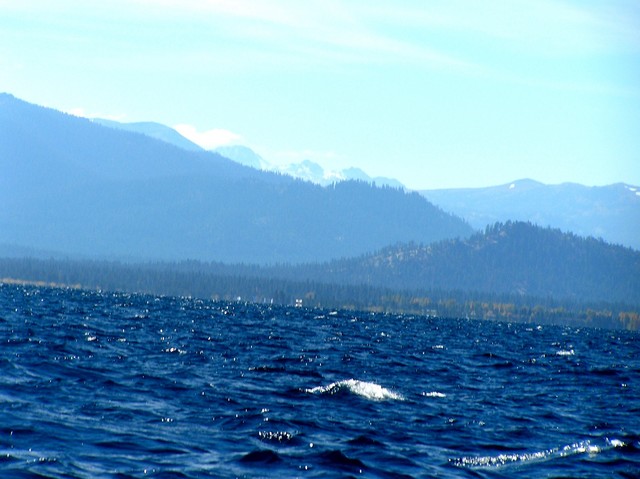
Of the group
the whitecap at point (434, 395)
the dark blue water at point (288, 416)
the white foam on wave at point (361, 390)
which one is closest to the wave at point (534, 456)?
the dark blue water at point (288, 416)

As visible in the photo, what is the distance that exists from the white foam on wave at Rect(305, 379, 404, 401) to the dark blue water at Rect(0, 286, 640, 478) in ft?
0.34

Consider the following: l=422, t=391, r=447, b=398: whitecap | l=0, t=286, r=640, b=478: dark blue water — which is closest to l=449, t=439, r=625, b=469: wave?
l=0, t=286, r=640, b=478: dark blue water

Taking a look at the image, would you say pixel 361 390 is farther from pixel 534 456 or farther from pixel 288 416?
pixel 534 456

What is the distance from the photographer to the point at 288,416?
39.0 m

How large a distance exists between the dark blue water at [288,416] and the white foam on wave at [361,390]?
0.10 metres

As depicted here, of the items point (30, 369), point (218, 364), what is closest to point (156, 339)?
point (218, 364)

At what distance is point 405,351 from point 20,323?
32759mm

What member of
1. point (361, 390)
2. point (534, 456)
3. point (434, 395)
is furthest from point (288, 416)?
point (434, 395)

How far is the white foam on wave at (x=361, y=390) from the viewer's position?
47438 millimetres

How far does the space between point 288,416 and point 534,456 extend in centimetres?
979

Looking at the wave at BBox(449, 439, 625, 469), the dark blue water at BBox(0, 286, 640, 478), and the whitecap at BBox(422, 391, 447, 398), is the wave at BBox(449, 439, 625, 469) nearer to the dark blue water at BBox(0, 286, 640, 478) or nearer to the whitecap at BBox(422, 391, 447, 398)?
the dark blue water at BBox(0, 286, 640, 478)

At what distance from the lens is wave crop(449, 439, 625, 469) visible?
32.2 m

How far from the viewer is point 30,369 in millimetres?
48156

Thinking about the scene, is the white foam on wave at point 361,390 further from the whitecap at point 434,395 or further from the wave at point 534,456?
the wave at point 534,456
